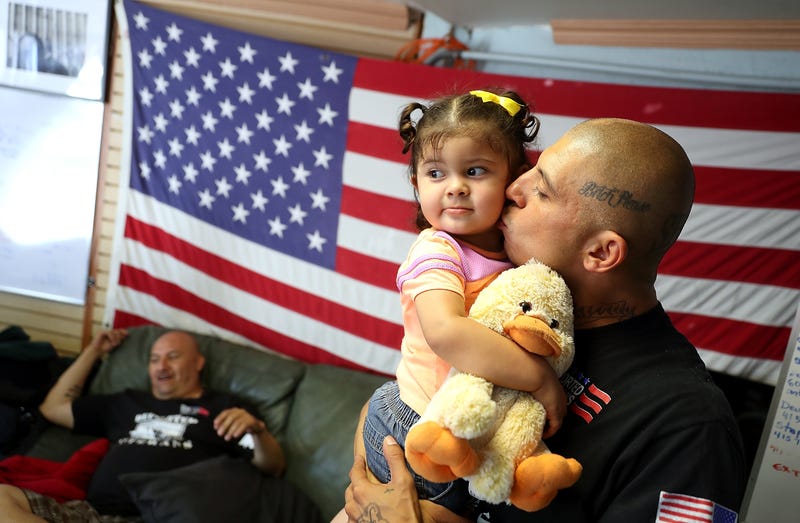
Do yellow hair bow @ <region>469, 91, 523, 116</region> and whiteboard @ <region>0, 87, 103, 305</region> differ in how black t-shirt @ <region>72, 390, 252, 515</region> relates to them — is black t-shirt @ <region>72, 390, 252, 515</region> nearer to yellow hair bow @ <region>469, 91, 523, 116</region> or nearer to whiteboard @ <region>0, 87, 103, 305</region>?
whiteboard @ <region>0, 87, 103, 305</region>

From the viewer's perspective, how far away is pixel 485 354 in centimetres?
110

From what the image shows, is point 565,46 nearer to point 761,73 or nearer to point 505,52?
point 505,52

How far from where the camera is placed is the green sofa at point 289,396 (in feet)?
10.2

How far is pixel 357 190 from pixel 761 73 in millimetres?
1860

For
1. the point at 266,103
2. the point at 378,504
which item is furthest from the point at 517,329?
the point at 266,103

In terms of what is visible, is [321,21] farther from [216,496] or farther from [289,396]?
[216,496]

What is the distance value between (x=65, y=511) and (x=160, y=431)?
539mm

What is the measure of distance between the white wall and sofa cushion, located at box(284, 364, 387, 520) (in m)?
1.70

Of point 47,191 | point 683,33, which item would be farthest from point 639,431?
point 47,191

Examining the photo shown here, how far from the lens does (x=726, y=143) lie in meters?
2.74

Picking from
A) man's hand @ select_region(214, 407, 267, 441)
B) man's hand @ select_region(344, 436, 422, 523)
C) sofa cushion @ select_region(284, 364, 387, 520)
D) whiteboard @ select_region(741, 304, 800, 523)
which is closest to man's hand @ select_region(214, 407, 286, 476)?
man's hand @ select_region(214, 407, 267, 441)

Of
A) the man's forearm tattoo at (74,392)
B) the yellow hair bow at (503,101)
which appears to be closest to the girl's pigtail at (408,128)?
the yellow hair bow at (503,101)

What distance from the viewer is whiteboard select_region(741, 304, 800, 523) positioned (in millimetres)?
2033

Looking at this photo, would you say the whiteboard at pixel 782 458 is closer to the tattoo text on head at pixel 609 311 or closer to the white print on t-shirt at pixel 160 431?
the tattoo text on head at pixel 609 311
